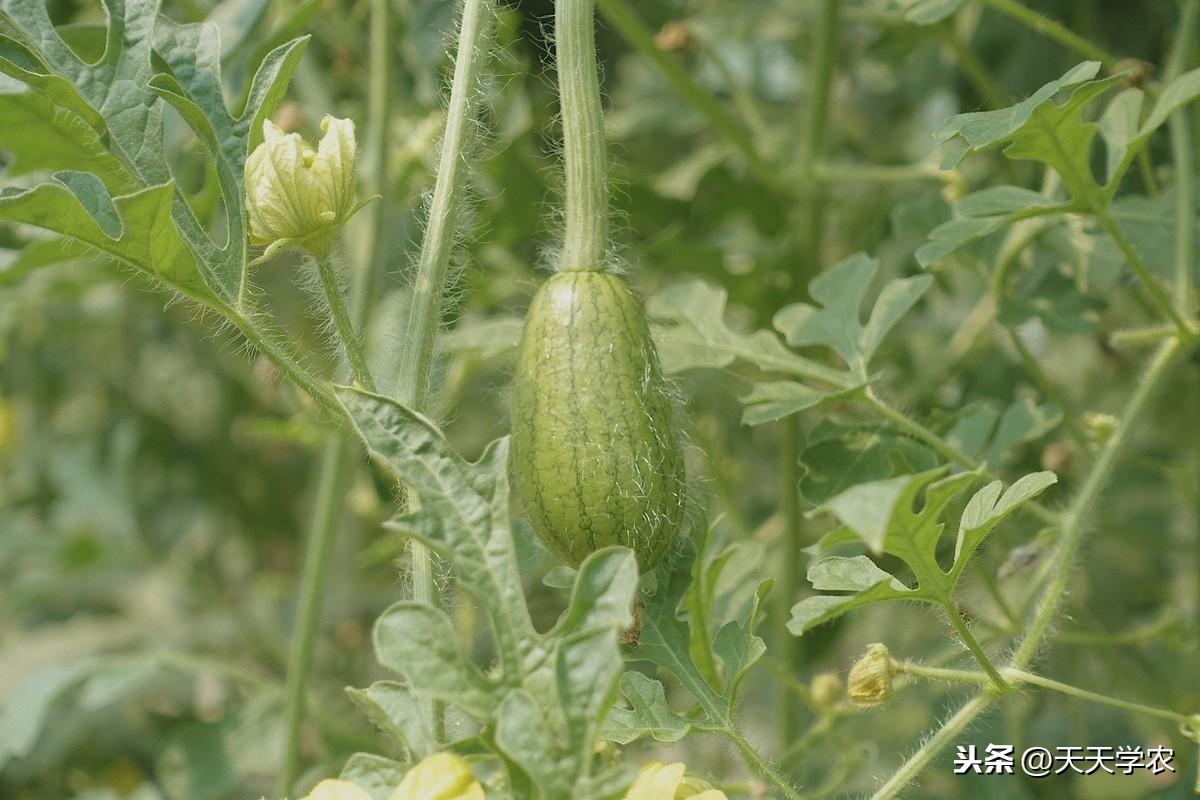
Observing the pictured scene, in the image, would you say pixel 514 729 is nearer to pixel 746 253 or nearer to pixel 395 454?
pixel 395 454

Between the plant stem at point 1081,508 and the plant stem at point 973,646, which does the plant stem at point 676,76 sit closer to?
the plant stem at point 1081,508

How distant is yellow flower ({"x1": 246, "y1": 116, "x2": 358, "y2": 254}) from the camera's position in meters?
1.03

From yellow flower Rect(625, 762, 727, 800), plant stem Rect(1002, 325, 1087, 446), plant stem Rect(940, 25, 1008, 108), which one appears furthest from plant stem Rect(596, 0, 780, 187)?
yellow flower Rect(625, 762, 727, 800)

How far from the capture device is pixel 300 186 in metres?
1.04

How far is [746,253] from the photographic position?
7.47 ft

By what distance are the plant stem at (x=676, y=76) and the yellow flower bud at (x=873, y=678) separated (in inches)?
39.5

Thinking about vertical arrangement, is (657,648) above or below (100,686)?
above

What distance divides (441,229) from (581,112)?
0.53 ft

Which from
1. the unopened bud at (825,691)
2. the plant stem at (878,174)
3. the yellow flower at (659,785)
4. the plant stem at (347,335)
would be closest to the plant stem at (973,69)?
the plant stem at (878,174)

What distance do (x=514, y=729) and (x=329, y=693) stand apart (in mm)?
2126

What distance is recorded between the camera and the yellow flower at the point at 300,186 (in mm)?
1028

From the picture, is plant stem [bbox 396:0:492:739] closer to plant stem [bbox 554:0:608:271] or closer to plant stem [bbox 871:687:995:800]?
plant stem [bbox 554:0:608:271]

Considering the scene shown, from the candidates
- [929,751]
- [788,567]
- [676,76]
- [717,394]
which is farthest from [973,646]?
[717,394]

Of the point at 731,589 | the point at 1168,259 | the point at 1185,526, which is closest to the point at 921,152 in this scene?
the point at 1185,526
